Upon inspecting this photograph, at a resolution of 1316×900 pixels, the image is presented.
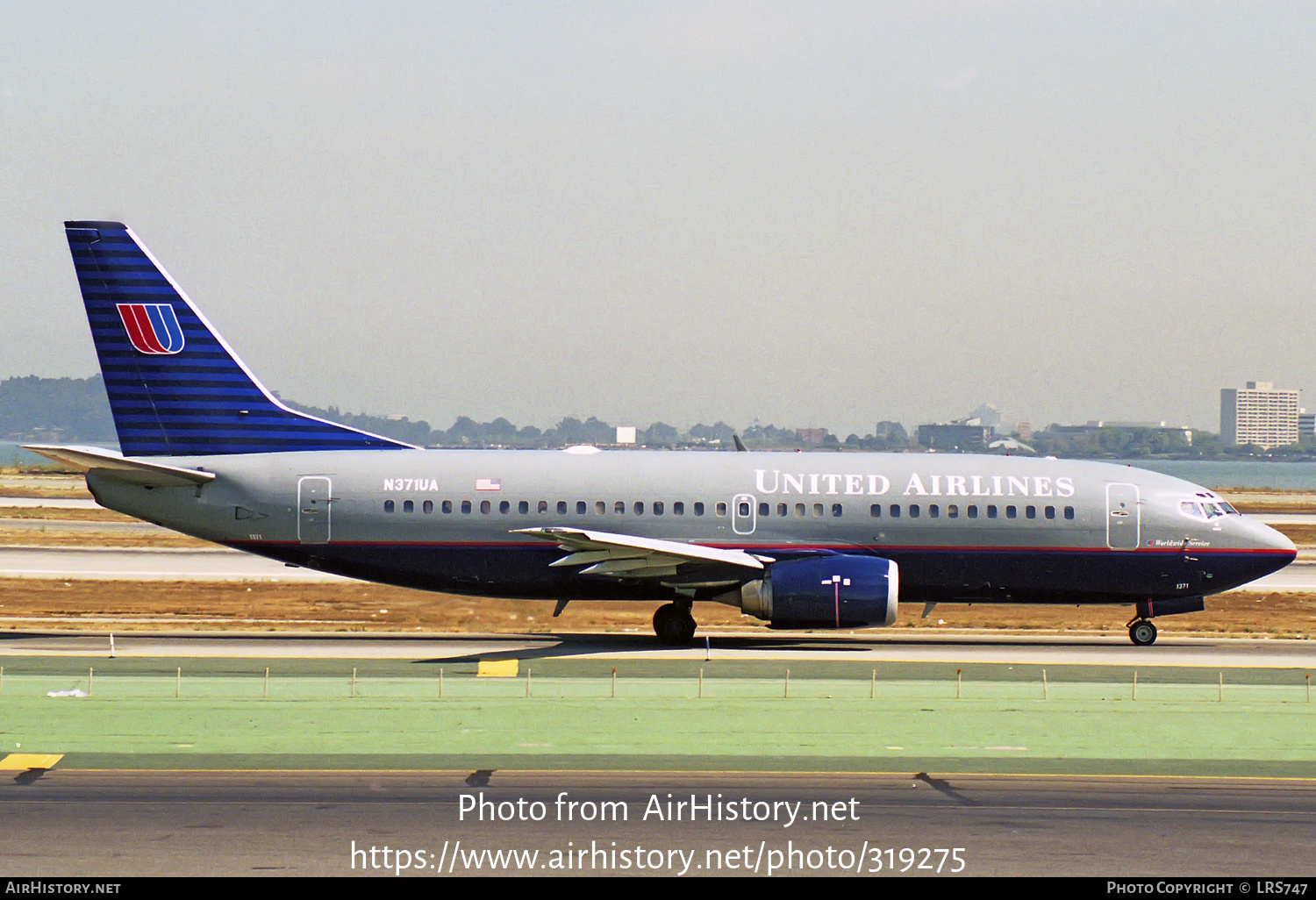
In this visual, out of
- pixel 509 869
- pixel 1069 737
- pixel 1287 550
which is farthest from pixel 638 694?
pixel 1287 550

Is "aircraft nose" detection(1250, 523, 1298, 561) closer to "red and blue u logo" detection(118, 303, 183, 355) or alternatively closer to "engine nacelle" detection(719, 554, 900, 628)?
"engine nacelle" detection(719, 554, 900, 628)

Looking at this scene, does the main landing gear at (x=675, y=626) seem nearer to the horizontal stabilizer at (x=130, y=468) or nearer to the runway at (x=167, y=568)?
the horizontal stabilizer at (x=130, y=468)

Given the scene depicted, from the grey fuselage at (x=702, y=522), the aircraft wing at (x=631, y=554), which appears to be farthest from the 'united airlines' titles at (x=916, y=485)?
the aircraft wing at (x=631, y=554)

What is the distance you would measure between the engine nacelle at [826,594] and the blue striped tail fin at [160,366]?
39.8 ft

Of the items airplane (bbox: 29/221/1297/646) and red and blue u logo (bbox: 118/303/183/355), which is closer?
airplane (bbox: 29/221/1297/646)

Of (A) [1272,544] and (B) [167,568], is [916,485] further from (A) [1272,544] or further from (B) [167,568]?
(B) [167,568]

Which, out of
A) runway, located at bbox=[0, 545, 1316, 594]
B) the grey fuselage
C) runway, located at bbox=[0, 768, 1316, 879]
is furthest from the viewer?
runway, located at bbox=[0, 545, 1316, 594]

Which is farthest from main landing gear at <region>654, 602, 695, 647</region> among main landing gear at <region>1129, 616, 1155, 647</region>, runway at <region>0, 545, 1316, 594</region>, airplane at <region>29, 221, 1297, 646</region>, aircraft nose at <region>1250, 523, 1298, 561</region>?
runway at <region>0, 545, 1316, 594</region>

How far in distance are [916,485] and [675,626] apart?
22.3 feet

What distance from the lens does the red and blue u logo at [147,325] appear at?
3378 cm

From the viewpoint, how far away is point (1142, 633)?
34.1 meters

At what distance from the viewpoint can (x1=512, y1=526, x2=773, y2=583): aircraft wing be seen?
31.3 m

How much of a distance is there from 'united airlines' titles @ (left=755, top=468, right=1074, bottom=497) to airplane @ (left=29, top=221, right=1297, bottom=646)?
0.14 feet

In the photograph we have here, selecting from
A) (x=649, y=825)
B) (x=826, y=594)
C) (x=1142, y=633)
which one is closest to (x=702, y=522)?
(x=826, y=594)
